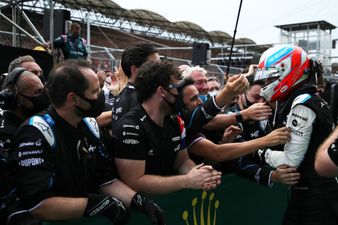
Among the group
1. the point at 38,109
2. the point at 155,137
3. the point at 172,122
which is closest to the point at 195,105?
the point at 172,122

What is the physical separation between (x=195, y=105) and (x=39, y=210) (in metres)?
1.60

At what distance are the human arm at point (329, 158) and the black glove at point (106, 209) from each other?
42.4 inches

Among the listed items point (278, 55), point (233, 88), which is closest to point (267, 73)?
point (278, 55)

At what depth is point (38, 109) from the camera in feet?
9.07

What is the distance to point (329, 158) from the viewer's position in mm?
1949

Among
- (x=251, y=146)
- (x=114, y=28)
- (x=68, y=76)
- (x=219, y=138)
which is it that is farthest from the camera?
(x=114, y=28)

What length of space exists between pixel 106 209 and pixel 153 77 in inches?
37.8

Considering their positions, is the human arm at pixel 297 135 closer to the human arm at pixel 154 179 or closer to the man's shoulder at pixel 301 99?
the man's shoulder at pixel 301 99

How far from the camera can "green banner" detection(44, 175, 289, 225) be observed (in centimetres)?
275

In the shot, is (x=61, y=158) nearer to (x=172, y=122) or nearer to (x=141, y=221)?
(x=141, y=221)

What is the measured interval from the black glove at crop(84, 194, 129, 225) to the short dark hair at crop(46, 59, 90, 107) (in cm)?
57

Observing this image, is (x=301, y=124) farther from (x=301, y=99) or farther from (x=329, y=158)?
(x=329, y=158)

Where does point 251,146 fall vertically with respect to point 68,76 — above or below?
below

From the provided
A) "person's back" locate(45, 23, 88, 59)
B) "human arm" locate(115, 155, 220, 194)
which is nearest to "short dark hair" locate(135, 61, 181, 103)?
"human arm" locate(115, 155, 220, 194)
